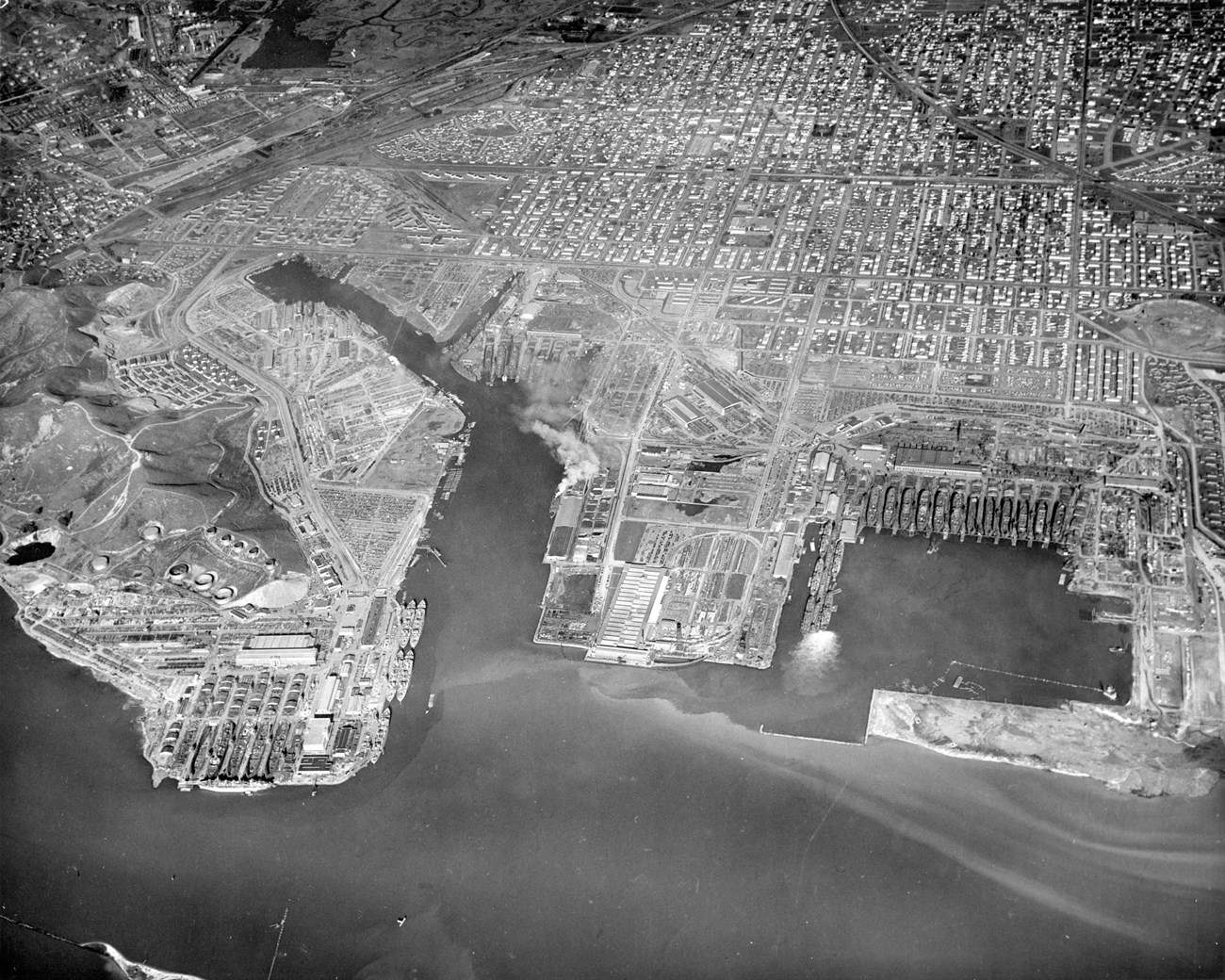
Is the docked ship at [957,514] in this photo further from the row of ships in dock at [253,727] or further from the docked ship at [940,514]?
the row of ships in dock at [253,727]

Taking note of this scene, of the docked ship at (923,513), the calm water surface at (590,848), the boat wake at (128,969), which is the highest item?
the docked ship at (923,513)

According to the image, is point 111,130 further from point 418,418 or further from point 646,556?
point 646,556

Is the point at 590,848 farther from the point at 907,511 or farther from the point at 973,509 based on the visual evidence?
the point at 973,509

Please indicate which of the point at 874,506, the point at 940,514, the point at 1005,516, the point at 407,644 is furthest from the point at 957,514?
the point at 407,644

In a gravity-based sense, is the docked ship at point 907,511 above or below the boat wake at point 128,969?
above

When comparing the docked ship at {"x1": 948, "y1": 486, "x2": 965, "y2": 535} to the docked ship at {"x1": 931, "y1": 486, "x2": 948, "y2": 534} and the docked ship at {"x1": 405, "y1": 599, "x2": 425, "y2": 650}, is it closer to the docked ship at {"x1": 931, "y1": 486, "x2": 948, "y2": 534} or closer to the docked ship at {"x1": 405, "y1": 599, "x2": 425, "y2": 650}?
the docked ship at {"x1": 931, "y1": 486, "x2": 948, "y2": 534}

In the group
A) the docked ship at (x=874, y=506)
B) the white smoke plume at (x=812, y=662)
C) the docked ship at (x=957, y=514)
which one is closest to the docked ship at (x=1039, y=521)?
the docked ship at (x=957, y=514)

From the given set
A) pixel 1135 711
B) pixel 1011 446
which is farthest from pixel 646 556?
pixel 1135 711
